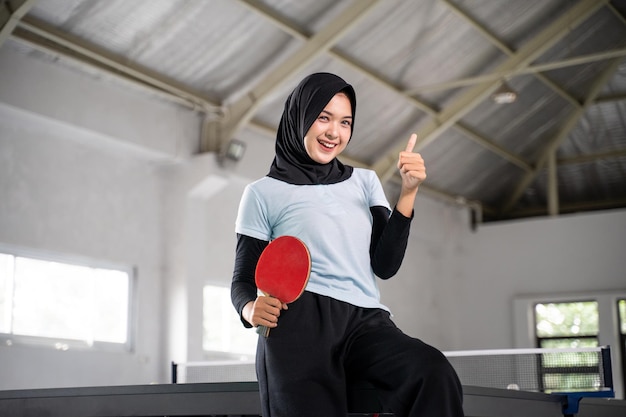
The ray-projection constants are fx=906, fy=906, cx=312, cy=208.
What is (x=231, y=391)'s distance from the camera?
344cm

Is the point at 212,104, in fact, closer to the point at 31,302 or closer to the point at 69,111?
the point at 69,111

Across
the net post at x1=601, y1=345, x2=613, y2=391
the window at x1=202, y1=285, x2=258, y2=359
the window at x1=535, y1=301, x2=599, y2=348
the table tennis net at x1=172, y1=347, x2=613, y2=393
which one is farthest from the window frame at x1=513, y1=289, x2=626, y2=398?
the net post at x1=601, y1=345, x2=613, y2=391

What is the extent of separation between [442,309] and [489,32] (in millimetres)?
6171

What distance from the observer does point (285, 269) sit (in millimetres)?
2160

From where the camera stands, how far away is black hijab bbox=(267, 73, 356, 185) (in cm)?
242

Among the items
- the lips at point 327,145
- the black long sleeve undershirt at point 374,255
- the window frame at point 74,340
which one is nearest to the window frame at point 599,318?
the window frame at point 74,340

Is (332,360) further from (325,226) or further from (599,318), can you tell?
(599,318)

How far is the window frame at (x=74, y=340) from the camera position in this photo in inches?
370

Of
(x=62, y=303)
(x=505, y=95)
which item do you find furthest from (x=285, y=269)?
(x=505, y=95)

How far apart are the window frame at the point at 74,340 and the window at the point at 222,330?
3.56 feet

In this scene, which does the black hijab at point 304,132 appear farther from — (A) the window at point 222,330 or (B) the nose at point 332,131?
(A) the window at point 222,330

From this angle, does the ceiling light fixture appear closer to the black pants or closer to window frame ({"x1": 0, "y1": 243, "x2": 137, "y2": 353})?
window frame ({"x1": 0, "y1": 243, "x2": 137, "y2": 353})

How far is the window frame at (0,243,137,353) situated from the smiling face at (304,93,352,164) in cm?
755

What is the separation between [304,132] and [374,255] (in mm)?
388
